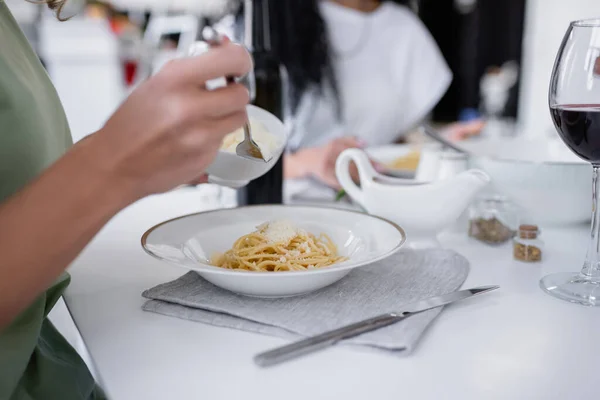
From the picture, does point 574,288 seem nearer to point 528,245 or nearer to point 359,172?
point 528,245

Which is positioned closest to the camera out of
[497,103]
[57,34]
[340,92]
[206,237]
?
[206,237]

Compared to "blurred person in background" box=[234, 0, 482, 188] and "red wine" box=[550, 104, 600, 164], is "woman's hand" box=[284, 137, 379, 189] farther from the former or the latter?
"blurred person in background" box=[234, 0, 482, 188]

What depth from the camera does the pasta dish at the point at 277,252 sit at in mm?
640

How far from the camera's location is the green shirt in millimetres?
570

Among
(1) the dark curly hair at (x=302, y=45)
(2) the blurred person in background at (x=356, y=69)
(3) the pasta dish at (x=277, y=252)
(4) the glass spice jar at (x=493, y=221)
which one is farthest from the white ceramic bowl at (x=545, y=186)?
(1) the dark curly hair at (x=302, y=45)

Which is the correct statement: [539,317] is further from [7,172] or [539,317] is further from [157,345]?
[7,172]

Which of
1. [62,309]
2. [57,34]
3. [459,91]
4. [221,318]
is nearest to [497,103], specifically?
[459,91]

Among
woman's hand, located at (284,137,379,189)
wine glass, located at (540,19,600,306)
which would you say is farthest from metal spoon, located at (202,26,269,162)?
woman's hand, located at (284,137,379,189)

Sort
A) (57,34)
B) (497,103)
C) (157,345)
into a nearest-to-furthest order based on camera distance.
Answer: (157,345) < (497,103) < (57,34)

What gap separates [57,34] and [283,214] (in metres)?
4.70

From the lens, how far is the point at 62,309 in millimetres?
1101

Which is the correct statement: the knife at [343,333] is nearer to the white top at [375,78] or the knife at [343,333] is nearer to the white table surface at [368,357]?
the white table surface at [368,357]

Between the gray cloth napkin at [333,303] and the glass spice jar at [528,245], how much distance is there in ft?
0.36

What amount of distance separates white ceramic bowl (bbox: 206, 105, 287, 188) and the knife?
0.25 metres
